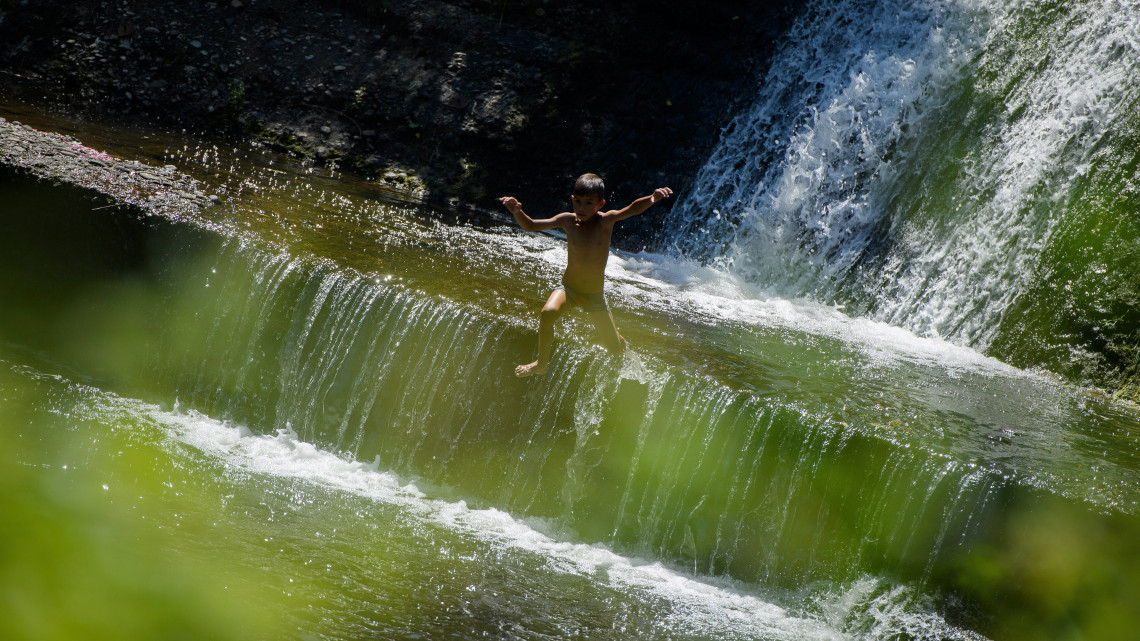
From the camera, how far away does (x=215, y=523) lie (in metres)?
4.59

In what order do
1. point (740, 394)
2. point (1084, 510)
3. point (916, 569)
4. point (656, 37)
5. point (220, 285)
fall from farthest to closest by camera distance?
point (656, 37)
point (220, 285)
point (740, 394)
point (916, 569)
point (1084, 510)

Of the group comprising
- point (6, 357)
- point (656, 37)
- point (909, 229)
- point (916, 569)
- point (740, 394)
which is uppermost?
point (656, 37)

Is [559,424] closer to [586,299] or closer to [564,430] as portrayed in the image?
[564,430]

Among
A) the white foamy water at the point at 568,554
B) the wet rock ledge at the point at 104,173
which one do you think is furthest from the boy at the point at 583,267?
the wet rock ledge at the point at 104,173

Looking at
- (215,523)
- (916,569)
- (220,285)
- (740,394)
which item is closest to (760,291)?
(740,394)

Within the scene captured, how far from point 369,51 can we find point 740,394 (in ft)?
28.0

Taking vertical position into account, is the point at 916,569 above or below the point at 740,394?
below

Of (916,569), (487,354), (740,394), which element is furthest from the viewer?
(487,354)

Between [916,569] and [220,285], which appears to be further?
[220,285]

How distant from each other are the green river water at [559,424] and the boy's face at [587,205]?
987mm

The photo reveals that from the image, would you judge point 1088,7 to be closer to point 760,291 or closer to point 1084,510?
point 760,291

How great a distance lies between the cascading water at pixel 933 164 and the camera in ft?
26.7

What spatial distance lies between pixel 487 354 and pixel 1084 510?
3.62 m

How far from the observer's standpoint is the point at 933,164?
9.42 metres
